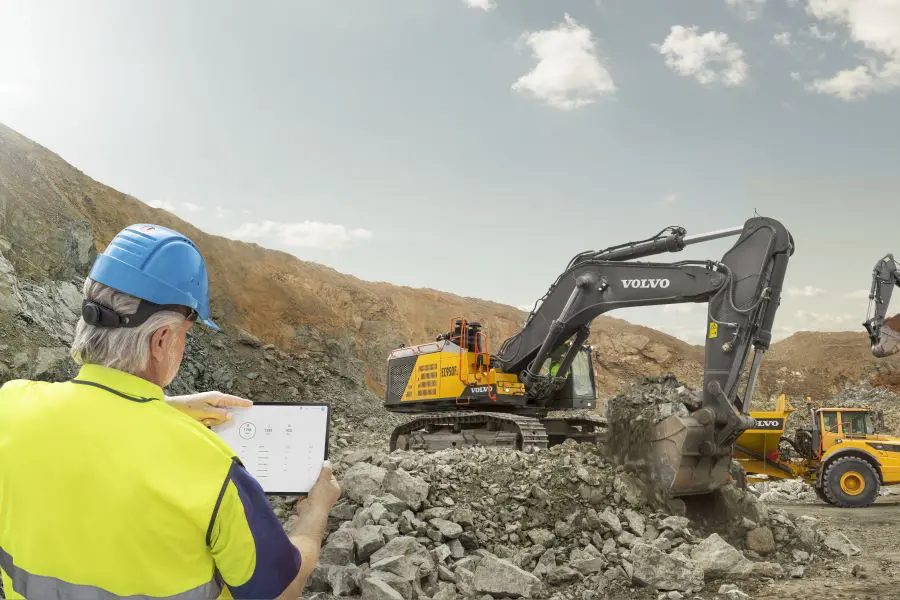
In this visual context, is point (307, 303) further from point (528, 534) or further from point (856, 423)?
point (528, 534)

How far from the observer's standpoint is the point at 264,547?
61.4 inches

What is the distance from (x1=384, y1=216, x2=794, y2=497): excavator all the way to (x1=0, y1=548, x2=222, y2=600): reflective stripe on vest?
6.99m

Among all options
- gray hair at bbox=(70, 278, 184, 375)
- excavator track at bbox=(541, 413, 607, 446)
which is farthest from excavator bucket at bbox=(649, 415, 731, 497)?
gray hair at bbox=(70, 278, 184, 375)

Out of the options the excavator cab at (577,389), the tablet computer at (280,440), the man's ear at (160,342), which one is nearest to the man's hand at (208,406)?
the tablet computer at (280,440)

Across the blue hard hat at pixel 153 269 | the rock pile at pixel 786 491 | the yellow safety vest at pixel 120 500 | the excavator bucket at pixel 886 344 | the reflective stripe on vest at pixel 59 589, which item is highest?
the excavator bucket at pixel 886 344

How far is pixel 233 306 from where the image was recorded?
26031mm

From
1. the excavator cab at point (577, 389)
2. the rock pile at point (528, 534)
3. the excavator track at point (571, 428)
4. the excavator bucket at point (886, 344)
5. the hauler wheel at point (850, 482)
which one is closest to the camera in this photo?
the rock pile at point (528, 534)

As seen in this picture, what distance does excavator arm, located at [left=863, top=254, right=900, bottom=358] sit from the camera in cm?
1063

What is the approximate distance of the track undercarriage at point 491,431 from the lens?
10623 millimetres

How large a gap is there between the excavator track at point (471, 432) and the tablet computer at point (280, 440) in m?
7.38

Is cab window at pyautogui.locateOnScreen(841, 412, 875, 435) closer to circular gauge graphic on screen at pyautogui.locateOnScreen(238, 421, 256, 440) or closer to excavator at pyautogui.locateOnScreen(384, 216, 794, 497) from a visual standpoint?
excavator at pyautogui.locateOnScreen(384, 216, 794, 497)

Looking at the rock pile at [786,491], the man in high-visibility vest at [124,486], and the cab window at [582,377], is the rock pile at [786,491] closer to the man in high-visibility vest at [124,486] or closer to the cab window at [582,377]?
the cab window at [582,377]

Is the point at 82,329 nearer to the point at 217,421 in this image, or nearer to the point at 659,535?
the point at 217,421

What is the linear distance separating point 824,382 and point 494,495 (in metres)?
33.9
